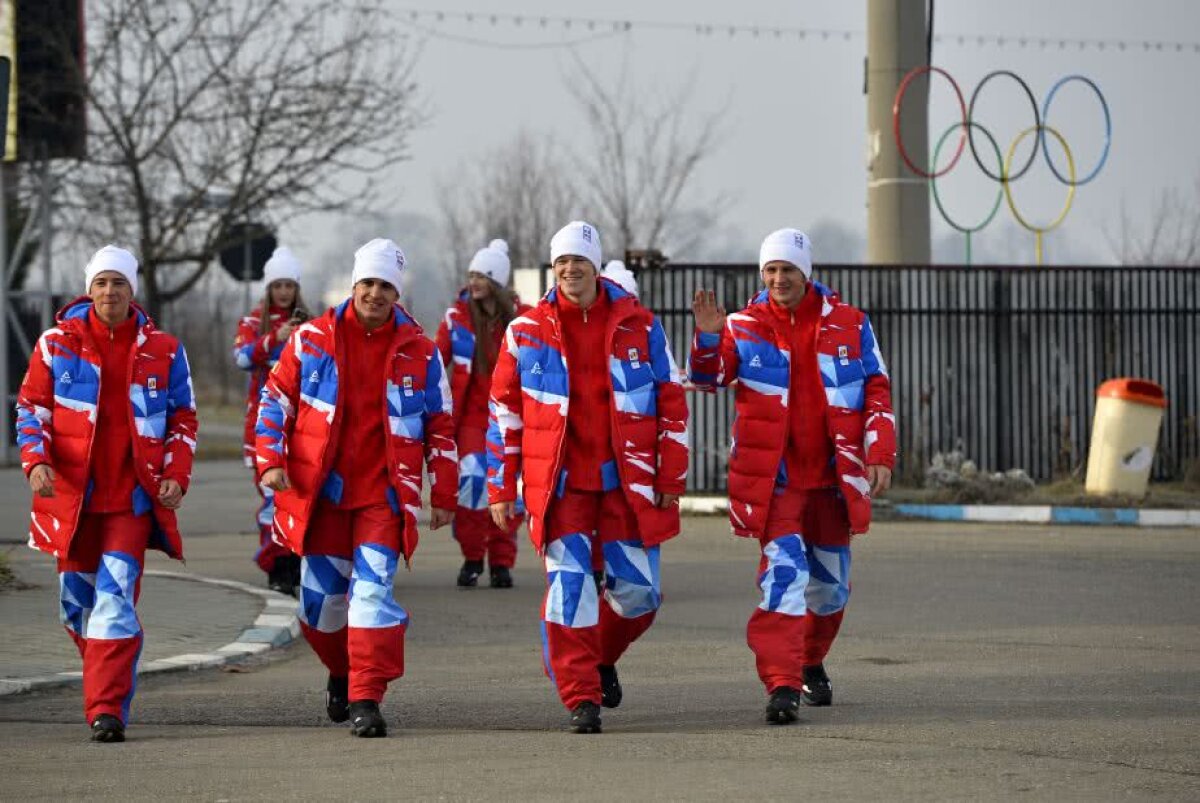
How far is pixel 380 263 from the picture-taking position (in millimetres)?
8781

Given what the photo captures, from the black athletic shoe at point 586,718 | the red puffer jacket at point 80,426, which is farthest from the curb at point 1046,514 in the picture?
the red puffer jacket at point 80,426

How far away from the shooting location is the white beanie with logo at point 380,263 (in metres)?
8.73

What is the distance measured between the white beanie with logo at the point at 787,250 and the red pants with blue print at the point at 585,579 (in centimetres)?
126

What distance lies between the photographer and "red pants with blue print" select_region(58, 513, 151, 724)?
8.30m

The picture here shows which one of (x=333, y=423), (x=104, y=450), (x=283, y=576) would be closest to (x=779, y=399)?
(x=333, y=423)

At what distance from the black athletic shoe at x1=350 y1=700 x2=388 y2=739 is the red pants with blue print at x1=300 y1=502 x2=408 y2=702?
38 millimetres

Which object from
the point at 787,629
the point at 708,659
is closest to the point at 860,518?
the point at 787,629

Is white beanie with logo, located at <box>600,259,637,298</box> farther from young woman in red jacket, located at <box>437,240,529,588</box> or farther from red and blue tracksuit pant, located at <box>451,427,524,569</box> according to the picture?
red and blue tracksuit pant, located at <box>451,427,524,569</box>

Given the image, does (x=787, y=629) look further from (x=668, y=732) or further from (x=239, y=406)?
(x=239, y=406)

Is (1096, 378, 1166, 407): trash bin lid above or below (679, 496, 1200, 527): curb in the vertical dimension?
above

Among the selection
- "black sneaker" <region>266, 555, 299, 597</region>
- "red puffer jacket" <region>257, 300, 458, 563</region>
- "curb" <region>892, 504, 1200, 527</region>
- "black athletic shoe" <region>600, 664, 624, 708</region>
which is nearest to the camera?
"red puffer jacket" <region>257, 300, 458, 563</region>

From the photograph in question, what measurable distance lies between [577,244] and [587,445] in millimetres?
796

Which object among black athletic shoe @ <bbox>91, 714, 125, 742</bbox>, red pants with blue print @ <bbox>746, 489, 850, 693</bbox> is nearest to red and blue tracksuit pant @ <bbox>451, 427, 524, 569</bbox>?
red pants with blue print @ <bbox>746, 489, 850, 693</bbox>

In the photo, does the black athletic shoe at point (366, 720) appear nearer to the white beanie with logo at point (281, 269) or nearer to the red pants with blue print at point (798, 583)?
the red pants with blue print at point (798, 583)
